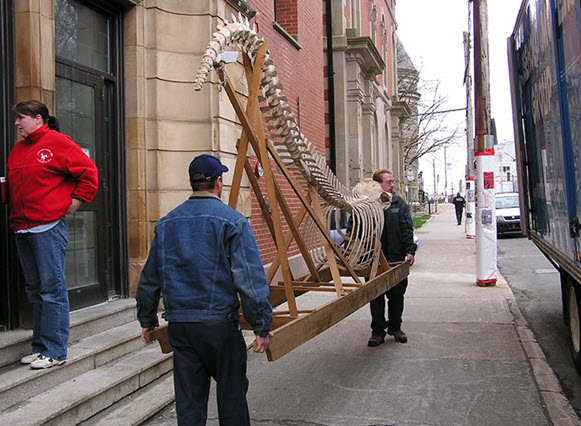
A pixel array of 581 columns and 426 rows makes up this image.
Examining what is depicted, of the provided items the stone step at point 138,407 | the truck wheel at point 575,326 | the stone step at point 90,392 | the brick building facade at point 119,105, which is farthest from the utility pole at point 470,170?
the stone step at point 138,407

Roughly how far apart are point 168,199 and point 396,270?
280 cm

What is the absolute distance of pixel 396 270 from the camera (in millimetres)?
6172

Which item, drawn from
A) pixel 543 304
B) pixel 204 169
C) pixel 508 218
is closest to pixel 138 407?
pixel 204 169

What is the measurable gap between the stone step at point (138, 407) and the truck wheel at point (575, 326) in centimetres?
381

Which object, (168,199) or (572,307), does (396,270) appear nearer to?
(572,307)

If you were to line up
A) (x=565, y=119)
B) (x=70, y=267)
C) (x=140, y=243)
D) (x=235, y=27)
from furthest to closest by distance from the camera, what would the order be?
(x=140, y=243), (x=70, y=267), (x=565, y=119), (x=235, y=27)

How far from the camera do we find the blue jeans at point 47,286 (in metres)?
4.66

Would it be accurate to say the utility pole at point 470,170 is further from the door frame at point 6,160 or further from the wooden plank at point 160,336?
the wooden plank at point 160,336

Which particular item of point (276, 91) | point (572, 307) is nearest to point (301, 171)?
point (276, 91)

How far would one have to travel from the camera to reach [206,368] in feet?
11.2

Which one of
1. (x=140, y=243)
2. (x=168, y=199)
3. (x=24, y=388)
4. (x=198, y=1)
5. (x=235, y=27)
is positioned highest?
(x=198, y=1)

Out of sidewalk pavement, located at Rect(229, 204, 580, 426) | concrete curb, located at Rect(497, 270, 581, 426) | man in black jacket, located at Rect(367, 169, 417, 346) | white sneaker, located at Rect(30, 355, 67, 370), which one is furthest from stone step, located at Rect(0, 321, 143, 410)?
concrete curb, located at Rect(497, 270, 581, 426)

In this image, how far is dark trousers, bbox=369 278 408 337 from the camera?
693cm

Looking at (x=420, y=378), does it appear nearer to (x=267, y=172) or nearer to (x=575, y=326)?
(x=575, y=326)
